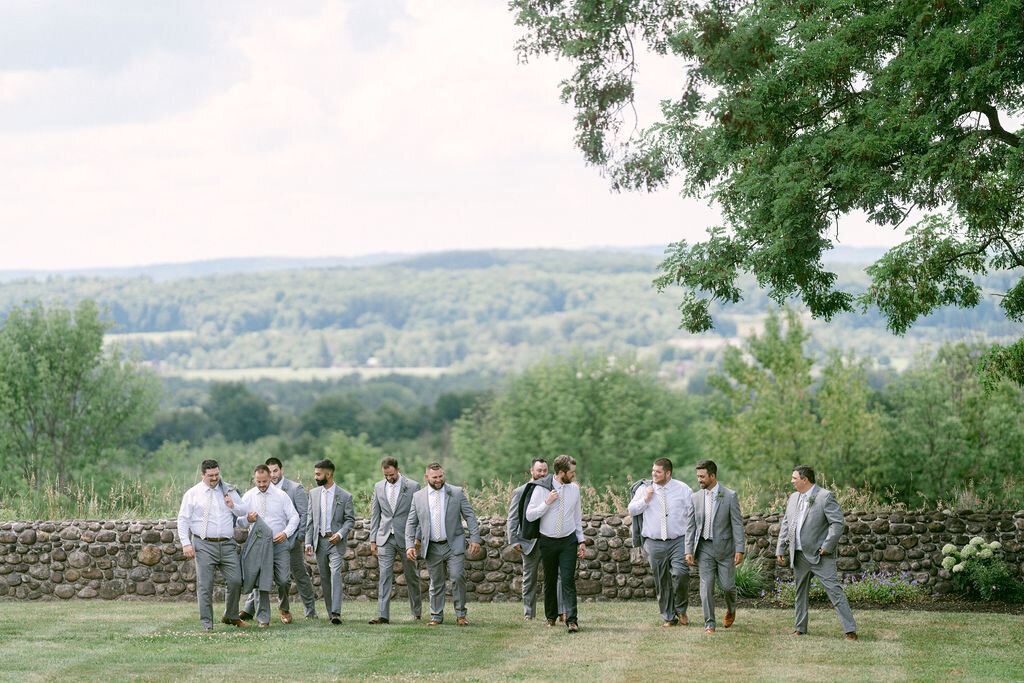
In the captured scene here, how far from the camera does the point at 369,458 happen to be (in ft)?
245

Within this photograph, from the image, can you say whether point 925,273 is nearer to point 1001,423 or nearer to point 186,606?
point 186,606

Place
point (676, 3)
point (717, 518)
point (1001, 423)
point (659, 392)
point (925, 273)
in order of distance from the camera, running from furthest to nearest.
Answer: point (659, 392) < point (1001, 423) < point (676, 3) < point (925, 273) < point (717, 518)

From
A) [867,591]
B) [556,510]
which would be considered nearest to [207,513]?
[556,510]

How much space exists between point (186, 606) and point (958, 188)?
1053cm

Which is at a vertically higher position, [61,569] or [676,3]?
[676,3]

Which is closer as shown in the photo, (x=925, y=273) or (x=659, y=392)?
(x=925, y=273)

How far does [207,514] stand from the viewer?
11.9m

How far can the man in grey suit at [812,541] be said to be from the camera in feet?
36.2

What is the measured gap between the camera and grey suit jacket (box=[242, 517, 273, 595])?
40.0 feet

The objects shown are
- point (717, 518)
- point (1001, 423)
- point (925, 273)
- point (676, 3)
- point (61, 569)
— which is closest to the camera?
point (717, 518)

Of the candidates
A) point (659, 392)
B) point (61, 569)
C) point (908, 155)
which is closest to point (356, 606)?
point (61, 569)

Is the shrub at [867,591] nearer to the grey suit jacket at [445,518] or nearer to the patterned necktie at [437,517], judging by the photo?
the grey suit jacket at [445,518]

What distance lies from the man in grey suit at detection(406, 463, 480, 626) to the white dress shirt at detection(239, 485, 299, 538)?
4.35 feet

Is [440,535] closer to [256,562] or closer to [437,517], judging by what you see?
[437,517]
